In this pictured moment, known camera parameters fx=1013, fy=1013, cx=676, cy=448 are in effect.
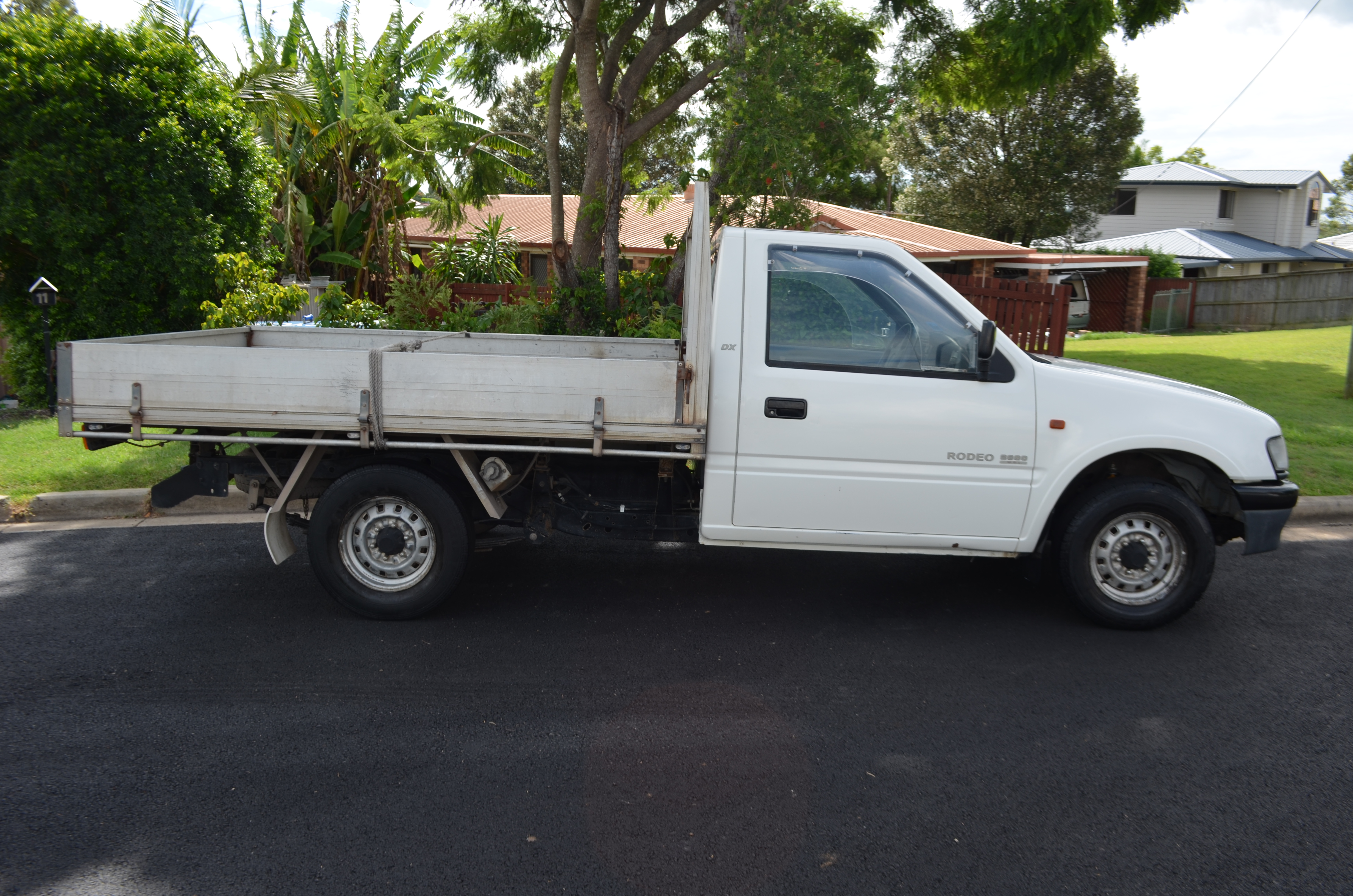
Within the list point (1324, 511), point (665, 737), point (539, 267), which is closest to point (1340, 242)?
point (539, 267)

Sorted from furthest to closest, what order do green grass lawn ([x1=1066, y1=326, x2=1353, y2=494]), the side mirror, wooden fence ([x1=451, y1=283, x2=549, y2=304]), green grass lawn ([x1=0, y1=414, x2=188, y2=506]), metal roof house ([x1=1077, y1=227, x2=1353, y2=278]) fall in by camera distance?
metal roof house ([x1=1077, y1=227, x2=1353, y2=278]), wooden fence ([x1=451, y1=283, x2=549, y2=304]), green grass lawn ([x1=1066, y1=326, x2=1353, y2=494]), green grass lawn ([x1=0, y1=414, x2=188, y2=506]), the side mirror

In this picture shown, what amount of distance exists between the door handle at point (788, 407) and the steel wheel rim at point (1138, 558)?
181 centimetres

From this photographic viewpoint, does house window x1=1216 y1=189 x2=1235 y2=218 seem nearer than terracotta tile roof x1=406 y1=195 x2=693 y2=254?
No

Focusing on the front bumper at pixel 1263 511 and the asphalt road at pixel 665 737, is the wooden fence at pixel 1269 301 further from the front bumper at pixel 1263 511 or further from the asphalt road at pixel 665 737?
the front bumper at pixel 1263 511

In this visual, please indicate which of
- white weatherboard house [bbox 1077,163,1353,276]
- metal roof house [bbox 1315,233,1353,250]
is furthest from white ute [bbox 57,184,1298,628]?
metal roof house [bbox 1315,233,1353,250]

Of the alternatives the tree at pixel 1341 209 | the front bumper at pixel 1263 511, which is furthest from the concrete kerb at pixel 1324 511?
the tree at pixel 1341 209

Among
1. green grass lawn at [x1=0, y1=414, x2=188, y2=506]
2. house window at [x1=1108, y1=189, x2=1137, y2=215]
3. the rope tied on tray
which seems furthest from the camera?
house window at [x1=1108, y1=189, x2=1137, y2=215]

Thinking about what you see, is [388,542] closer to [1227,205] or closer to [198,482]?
[198,482]

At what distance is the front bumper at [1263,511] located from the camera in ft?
18.1

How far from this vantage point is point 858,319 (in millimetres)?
5418

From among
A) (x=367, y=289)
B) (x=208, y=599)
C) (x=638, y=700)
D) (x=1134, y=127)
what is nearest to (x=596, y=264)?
(x=367, y=289)

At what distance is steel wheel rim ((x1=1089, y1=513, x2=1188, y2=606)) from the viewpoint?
5.61 metres

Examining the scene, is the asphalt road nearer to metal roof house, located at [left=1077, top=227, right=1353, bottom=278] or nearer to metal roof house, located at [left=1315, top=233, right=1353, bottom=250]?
metal roof house, located at [left=1077, top=227, right=1353, bottom=278]

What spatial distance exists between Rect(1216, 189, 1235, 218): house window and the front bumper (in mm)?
43031
